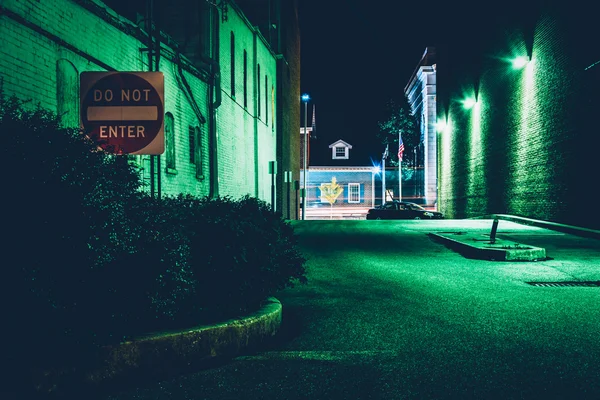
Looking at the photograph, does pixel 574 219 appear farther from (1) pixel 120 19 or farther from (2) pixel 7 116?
(2) pixel 7 116

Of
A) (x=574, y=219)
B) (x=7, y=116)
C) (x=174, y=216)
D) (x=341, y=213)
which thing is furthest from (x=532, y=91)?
(x=341, y=213)

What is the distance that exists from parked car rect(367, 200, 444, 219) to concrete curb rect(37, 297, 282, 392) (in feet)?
103

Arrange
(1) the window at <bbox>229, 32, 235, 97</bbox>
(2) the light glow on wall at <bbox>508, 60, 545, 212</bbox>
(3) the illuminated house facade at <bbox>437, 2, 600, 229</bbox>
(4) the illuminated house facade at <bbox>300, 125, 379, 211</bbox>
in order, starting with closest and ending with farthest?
(3) the illuminated house facade at <bbox>437, 2, 600, 229</bbox> < (2) the light glow on wall at <bbox>508, 60, 545, 212</bbox> < (1) the window at <bbox>229, 32, 235, 97</bbox> < (4) the illuminated house facade at <bbox>300, 125, 379, 211</bbox>

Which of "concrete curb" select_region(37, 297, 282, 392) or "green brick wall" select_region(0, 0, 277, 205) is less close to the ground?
"green brick wall" select_region(0, 0, 277, 205)

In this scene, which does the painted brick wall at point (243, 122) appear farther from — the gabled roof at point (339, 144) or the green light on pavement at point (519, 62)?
the gabled roof at point (339, 144)

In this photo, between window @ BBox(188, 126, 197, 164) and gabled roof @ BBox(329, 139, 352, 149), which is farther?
gabled roof @ BBox(329, 139, 352, 149)

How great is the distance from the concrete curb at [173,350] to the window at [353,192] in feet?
189

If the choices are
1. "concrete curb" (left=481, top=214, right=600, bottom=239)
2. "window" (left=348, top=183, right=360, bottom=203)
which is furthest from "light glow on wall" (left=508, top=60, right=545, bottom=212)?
"window" (left=348, top=183, right=360, bottom=203)

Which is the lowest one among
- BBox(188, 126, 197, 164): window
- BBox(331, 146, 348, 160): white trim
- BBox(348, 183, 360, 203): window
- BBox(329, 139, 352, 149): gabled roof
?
BBox(348, 183, 360, 203): window

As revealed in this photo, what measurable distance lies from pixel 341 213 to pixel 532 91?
3677 centimetres

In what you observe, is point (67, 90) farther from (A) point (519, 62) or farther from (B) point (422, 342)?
(A) point (519, 62)

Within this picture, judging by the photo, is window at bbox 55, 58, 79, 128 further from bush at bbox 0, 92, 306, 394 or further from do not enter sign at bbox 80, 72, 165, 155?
bush at bbox 0, 92, 306, 394

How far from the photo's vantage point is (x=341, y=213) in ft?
196

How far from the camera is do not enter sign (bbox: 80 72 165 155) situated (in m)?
6.34
